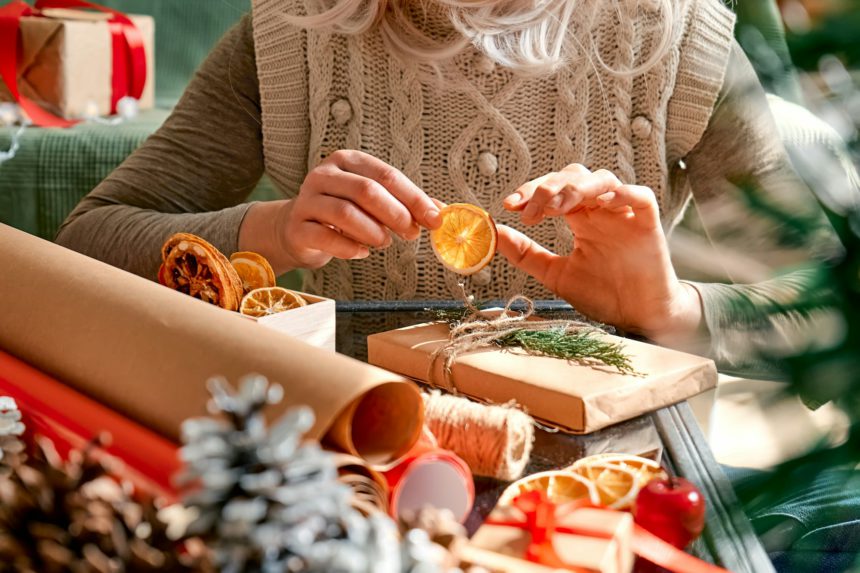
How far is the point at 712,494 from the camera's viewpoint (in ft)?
1.83

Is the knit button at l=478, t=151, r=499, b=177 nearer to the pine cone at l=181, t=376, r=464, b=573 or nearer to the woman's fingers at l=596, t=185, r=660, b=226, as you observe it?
the woman's fingers at l=596, t=185, r=660, b=226

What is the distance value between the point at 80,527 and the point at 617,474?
371 millimetres

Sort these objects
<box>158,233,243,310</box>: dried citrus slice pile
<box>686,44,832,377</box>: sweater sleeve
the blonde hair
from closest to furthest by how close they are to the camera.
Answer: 1. <box>686,44,832,377</box>: sweater sleeve
2. <box>158,233,243,310</box>: dried citrus slice pile
3. the blonde hair

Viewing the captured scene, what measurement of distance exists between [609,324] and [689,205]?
2.23ft

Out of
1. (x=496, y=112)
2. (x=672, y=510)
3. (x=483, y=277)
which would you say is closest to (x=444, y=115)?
(x=496, y=112)

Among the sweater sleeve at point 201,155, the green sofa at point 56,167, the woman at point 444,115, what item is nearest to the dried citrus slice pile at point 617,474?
the woman at point 444,115

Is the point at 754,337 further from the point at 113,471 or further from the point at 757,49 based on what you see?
the point at 113,471

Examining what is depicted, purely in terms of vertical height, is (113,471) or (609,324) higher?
(113,471)

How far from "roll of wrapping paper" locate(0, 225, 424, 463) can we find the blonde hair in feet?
2.76

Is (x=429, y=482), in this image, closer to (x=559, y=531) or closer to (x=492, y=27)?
(x=559, y=531)

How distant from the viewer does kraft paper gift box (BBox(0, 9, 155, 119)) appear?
2.50 metres

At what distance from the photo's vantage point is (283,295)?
85cm

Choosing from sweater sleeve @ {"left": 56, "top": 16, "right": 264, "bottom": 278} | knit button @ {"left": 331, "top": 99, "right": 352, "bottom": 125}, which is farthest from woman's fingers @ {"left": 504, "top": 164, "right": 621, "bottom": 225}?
sweater sleeve @ {"left": 56, "top": 16, "right": 264, "bottom": 278}

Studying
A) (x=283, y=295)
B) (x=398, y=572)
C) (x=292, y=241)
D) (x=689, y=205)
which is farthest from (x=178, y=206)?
(x=398, y=572)
